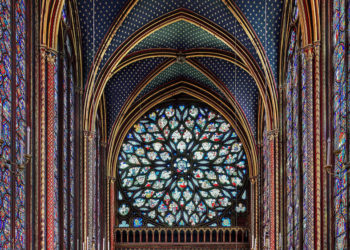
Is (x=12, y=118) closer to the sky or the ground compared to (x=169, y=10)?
closer to the ground

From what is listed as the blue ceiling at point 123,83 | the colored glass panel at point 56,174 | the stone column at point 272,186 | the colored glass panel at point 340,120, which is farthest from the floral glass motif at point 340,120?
the blue ceiling at point 123,83

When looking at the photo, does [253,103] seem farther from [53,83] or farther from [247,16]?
[53,83]

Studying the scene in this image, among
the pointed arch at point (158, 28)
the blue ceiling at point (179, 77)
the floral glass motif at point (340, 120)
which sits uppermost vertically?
the blue ceiling at point (179, 77)

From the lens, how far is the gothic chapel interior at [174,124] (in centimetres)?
2144

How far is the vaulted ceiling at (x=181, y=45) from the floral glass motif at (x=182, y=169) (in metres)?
2.24

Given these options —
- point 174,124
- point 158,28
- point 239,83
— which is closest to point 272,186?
point 158,28

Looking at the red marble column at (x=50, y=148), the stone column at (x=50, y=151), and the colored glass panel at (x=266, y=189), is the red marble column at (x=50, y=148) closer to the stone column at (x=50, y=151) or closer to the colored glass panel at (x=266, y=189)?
the stone column at (x=50, y=151)

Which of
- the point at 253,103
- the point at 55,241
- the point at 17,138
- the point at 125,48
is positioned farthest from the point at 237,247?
the point at 17,138

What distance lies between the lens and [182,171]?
40406 millimetres

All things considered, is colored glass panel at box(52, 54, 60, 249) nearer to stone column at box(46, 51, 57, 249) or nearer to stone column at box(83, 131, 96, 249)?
stone column at box(46, 51, 57, 249)

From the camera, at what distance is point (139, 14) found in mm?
31359

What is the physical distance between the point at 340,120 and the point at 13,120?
8.39 m

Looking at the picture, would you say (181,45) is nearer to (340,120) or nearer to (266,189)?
(266,189)

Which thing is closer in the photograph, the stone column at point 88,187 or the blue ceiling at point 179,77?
the stone column at point 88,187
